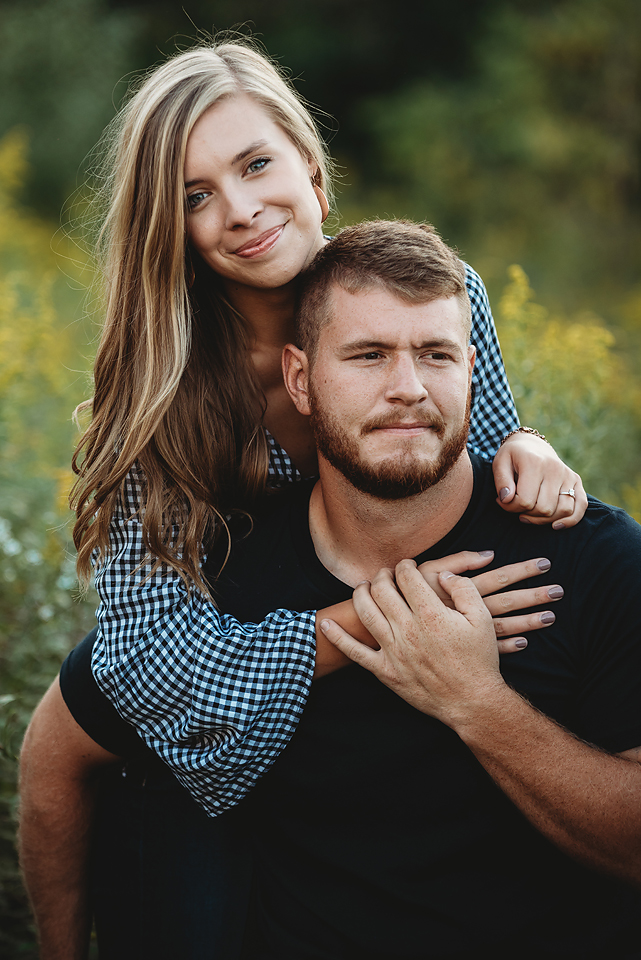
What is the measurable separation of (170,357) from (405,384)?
0.78 m

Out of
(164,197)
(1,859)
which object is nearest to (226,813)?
(1,859)

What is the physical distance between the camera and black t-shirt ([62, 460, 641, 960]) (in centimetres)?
192

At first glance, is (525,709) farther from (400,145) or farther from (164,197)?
(400,145)

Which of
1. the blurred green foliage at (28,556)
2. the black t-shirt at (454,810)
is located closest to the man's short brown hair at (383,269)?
the black t-shirt at (454,810)

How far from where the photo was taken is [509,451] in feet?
7.48

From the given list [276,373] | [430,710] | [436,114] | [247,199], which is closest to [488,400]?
[276,373]

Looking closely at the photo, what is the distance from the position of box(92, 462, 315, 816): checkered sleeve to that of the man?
8 centimetres

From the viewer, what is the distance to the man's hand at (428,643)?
190cm

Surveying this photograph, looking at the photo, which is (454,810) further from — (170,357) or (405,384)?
(170,357)

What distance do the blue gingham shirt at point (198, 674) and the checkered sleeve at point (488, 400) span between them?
90 cm

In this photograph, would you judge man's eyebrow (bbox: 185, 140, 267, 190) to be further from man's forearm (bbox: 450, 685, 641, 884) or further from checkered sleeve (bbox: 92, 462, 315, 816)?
man's forearm (bbox: 450, 685, 641, 884)

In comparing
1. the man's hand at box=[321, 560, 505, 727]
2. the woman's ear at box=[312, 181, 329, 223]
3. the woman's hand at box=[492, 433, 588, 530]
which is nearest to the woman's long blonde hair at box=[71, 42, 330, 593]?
the woman's ear at box=[312, 181, 329, 223]

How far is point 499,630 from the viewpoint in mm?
1963

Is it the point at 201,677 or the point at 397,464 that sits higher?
the point at 397,464
